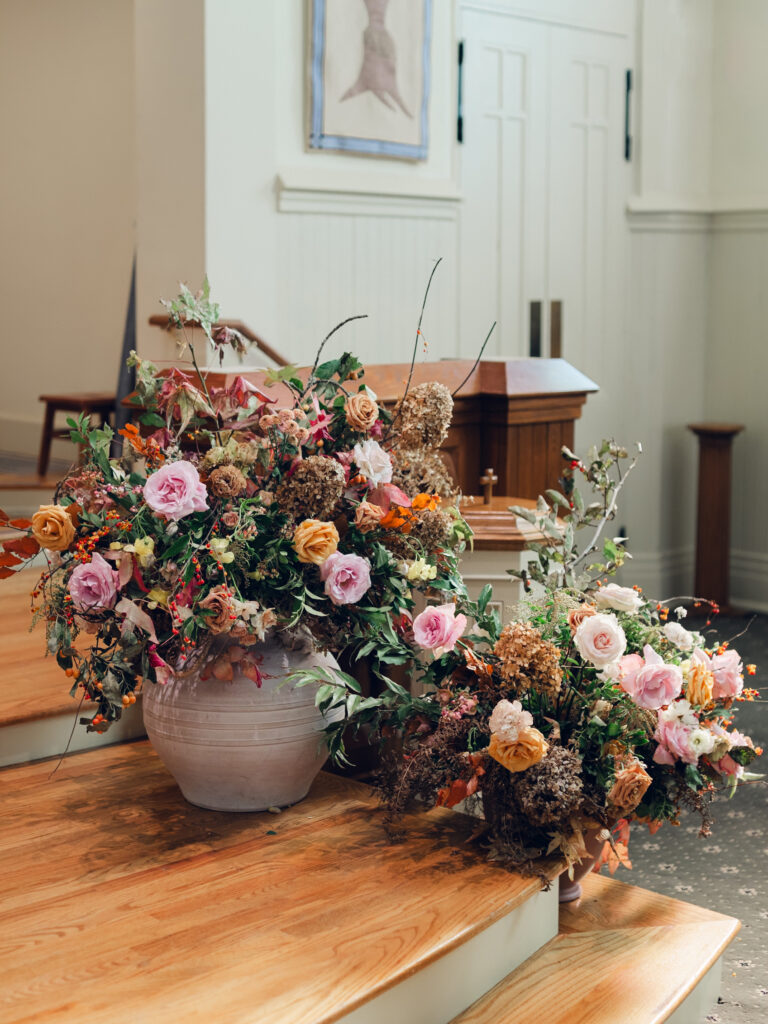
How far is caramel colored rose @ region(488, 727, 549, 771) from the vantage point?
6.16 ft

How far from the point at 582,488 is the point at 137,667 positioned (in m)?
3.70

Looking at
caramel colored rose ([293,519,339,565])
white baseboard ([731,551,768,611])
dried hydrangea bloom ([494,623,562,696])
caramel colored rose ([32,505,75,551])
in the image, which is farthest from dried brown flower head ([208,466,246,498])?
white baseboard ([731,551,768,611])

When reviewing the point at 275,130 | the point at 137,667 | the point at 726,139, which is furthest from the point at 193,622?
the point at 726,139

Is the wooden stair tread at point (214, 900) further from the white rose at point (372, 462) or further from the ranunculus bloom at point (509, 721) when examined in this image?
the white rose at point (372, 462)

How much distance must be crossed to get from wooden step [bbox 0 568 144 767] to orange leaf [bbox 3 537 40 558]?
34cm

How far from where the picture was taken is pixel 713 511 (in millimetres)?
5695

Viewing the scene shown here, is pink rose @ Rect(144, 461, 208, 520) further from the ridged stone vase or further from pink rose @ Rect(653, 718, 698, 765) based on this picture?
pink rose @ Rect(653, 718, 698, 765)

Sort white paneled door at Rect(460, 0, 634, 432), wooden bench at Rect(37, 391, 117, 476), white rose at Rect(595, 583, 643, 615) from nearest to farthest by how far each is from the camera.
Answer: white rose at Rect(595, 583, 643, 615) < white paneled door at Rect(460, 0, 634, 432) < wooden bench at Rect(37, 391, 117, 476)

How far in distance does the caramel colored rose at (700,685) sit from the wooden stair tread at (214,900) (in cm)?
40

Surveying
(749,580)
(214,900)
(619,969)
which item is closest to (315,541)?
(214,900)

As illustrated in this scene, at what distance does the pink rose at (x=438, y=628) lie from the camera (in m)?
2.00

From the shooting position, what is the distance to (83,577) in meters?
1.90

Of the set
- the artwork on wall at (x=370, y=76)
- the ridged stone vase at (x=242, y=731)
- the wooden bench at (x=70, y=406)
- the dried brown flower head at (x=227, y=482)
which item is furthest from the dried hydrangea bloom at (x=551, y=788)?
the wooden bench at (x=70, y=406)

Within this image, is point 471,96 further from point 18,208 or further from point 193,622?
point 193,622
